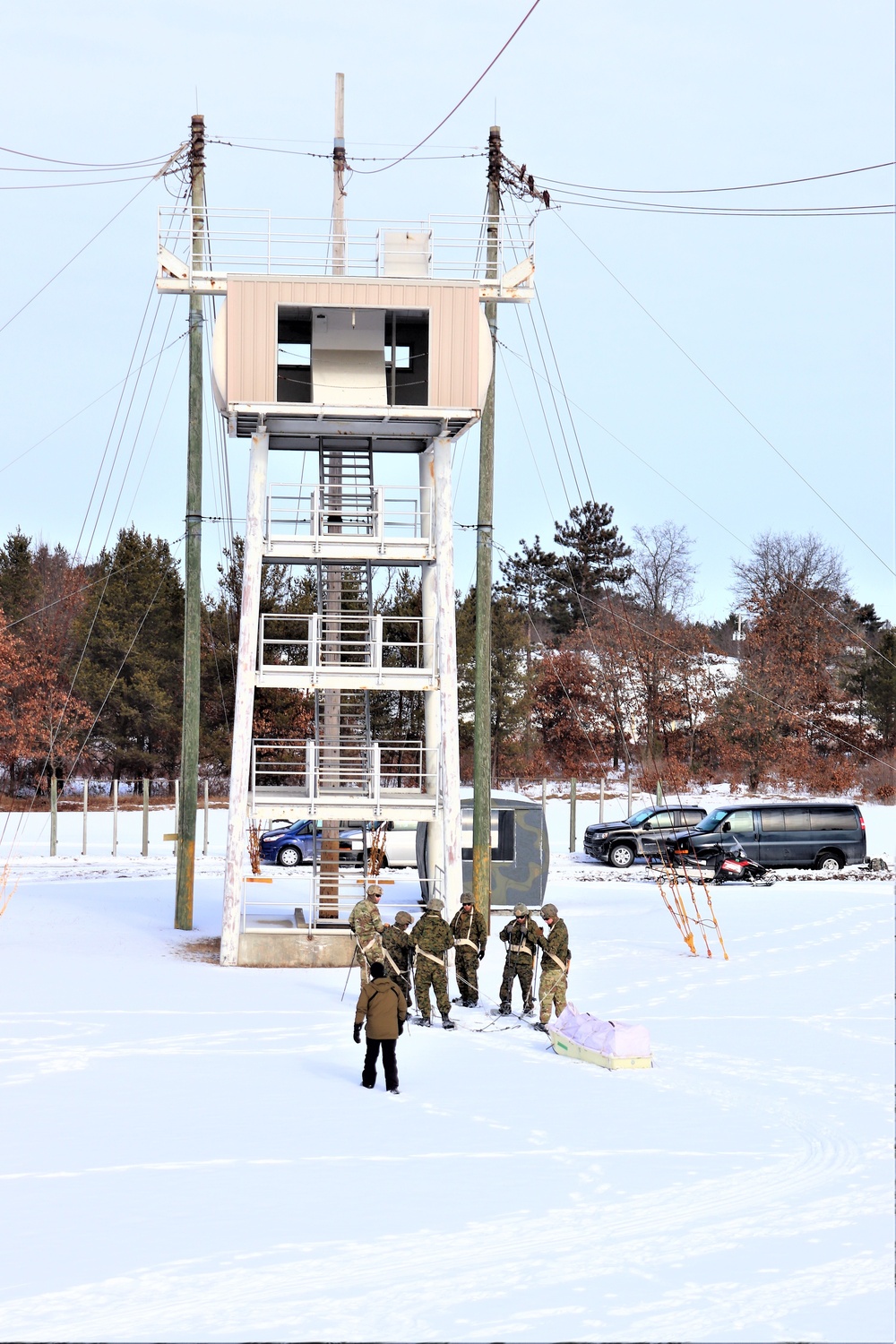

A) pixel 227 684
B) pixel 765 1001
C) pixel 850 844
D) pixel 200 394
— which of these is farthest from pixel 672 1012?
pixel 227 684

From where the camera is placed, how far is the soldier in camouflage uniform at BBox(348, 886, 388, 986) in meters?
18.3

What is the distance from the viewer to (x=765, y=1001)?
21453 mm

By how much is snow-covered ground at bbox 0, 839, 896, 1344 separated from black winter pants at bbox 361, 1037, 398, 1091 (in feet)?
0.95

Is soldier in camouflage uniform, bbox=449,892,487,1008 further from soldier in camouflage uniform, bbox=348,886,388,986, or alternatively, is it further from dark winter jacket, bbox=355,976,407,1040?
dark winter jacket, bbox=355,976,407,1040

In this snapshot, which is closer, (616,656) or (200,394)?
(200,394)

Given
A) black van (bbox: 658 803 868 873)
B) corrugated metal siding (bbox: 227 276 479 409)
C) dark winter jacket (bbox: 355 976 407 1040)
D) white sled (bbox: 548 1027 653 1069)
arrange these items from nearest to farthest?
dark winter jacket (bbox: 355 976 407 1040) → white sled (bbox: 548 1027 653 1069) → corrugated metal siding (bbox: 227 276 479 409) → black van (bbox: 658 803 868 873)

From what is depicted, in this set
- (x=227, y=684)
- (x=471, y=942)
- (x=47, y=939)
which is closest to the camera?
(x=471, y=942)

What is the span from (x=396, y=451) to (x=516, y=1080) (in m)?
15.1

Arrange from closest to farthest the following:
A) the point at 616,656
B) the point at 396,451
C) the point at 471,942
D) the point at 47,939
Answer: the point at 471,942
the point at 47,939
the point at 396,451
the point at 616,656

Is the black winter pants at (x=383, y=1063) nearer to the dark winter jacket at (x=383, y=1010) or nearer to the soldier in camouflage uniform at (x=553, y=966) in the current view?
the dark winter jacket at (x=383, y=1010)

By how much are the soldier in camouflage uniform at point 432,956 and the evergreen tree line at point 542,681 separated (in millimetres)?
34287

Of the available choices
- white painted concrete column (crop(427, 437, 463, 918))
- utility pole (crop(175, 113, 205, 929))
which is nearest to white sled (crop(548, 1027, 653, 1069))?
white painted concrete column (crop(427, 437, 463, 918))

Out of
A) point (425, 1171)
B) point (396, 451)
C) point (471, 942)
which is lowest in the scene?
point (425, 1171)

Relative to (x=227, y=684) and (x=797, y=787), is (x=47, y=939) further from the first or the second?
(x=797, y=787)
